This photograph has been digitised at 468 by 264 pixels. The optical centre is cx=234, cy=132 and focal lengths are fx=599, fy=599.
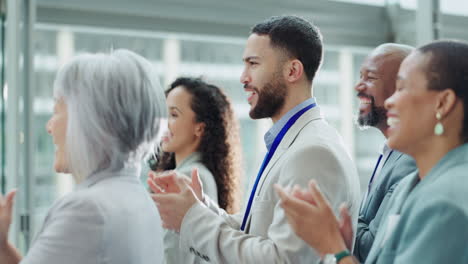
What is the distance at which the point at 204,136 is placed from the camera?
2625 millimetres

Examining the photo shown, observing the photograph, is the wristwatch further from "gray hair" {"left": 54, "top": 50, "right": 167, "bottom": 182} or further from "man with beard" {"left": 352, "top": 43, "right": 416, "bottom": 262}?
"man with beard" {"left": 352, "top": 43, "right": 416, "bottom": 262}

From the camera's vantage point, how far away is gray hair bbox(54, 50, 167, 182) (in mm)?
1340

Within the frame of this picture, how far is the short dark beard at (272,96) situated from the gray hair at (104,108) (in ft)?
1.87

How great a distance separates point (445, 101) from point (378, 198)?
72 centimetres

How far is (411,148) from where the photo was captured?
129 centimetres

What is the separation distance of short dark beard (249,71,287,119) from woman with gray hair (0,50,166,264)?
1.73 ft

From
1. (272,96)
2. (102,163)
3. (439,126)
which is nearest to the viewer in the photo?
(439,126)

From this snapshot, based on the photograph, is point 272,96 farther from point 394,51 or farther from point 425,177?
point 425,177

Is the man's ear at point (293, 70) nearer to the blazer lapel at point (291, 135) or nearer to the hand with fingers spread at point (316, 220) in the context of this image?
the blazer lapel at point (291, 135)

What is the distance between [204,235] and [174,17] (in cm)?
214

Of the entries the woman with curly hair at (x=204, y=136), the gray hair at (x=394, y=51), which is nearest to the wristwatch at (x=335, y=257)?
the gray hair at (x=394, y=51)

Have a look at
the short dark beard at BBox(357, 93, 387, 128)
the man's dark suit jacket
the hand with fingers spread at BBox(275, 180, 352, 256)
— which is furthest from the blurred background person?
the short dark beard at BBox(357, 93, 387, 128)

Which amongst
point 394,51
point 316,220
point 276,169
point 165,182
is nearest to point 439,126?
point 316,220

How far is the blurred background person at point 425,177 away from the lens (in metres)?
1.16
